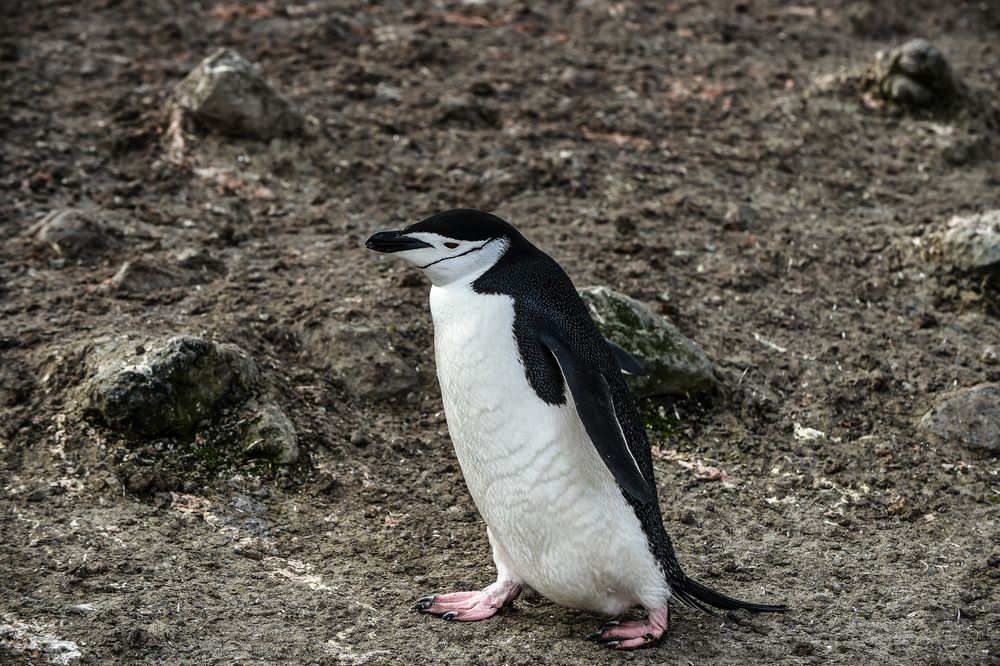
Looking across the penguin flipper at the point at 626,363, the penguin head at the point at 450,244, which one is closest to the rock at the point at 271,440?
the penguin head at the point at 450,244

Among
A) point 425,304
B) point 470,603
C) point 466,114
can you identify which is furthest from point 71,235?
point 470,603

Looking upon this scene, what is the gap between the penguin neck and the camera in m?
3.16

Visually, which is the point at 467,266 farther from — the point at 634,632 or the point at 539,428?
the point at 634,632

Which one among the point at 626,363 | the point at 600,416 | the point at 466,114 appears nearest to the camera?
the point at 600,416

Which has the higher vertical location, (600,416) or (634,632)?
(600,416)

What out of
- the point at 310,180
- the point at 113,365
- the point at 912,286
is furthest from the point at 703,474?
the point at 310,180

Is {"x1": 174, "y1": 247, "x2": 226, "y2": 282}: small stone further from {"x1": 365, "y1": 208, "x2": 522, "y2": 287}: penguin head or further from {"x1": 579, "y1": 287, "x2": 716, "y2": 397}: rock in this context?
{"x1": 365, "y1": 208, "x2": 522, "y2": 287}: penguin head

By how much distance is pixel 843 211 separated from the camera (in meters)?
5.86

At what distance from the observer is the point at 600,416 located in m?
2.93

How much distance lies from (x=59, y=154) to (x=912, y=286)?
410 centimetres

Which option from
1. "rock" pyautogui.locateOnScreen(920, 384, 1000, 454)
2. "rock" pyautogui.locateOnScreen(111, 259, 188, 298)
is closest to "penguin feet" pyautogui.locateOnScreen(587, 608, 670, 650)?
"rock" pyautogui.locateOnScreen(920, 384, 1000, 454)

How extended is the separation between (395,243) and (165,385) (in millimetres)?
1155

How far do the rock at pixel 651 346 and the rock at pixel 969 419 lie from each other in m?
0.84

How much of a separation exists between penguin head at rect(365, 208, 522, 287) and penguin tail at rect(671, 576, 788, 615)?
1.04 m
